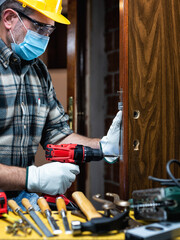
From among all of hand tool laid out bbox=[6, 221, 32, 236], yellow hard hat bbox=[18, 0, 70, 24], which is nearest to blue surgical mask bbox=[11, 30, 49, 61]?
yellow hard hat bbox=[18, 0, 70, 24]

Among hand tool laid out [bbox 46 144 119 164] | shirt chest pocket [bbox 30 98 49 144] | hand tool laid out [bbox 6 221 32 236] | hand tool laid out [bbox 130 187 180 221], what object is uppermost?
shirt chest pocket [bbox 30 98 49 144]

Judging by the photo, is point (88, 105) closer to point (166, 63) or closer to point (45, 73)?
point (45, 73)

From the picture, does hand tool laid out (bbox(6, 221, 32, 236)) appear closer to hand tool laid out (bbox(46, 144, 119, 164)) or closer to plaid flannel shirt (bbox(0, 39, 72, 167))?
hand tool laid out (bbox(46, 144, 119, 164))

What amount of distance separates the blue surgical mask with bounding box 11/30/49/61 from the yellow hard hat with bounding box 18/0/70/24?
13cm

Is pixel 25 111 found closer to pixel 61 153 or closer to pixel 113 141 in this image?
pixel 61 153

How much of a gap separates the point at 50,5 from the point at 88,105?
3.21 ft

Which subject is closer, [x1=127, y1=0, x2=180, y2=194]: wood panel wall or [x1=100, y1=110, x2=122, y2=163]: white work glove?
[x1=127, y1=0, x2=180, y2=194]: wood panel wall

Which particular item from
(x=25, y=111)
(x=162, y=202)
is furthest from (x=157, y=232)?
(x=25, y=111)

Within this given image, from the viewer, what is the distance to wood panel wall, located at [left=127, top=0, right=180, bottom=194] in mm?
994

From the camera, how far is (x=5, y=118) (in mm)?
1347

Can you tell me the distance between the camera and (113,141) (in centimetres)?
127

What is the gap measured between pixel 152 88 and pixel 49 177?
1.74 feet

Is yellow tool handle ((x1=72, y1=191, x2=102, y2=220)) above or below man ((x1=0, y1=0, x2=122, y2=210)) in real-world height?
below

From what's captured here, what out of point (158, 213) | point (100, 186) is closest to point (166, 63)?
point (158, 213)
